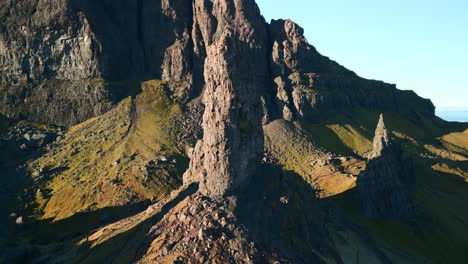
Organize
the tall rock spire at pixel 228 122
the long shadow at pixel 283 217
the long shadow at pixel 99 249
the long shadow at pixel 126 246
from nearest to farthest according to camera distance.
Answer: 1. the long shadow at pixel 126 246
2. the long shadow at pixel 283 217
3. the tall rock spire at pixel 228 122
4. the long shadow at pixel 99 249

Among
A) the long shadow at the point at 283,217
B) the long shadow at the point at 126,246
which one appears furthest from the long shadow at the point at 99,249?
the long shadow at the point at 283,217

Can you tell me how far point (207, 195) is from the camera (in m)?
144

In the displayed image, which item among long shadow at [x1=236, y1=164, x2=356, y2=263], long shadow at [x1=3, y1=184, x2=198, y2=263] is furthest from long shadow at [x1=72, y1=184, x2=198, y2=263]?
long shadow at [x1=236, y1=164, x2=356, y2=263]

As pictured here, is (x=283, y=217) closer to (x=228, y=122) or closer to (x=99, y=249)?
(x=228, y=122)

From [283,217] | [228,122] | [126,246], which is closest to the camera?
[228,122]

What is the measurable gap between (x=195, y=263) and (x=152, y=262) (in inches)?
436

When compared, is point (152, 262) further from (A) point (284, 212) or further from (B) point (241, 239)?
(A) point (284, 212)

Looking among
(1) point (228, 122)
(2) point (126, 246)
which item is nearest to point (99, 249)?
(2) point (126, 246)

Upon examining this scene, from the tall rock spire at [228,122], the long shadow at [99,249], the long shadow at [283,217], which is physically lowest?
the long shadow at [99,249]

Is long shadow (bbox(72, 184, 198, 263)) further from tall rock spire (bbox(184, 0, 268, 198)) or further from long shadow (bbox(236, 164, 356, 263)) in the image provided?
long shadow (bbox(236, 164, 356, 263))

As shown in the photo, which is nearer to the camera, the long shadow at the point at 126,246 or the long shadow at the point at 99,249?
the long shadow at the point at 126,246

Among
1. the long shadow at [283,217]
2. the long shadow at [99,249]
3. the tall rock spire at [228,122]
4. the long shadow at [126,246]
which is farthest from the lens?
the long shadow at [99,249]

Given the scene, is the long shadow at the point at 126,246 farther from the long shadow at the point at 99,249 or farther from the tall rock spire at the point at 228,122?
the tall rock spire at the point at 228,122

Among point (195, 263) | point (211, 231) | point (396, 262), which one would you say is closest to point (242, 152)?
point (211, 231)
